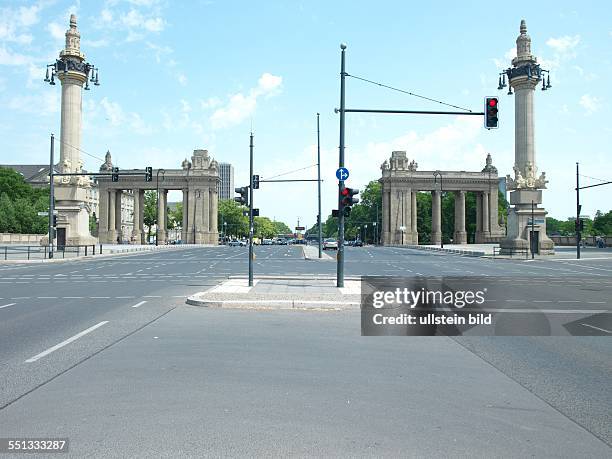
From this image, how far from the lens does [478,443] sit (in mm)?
5312

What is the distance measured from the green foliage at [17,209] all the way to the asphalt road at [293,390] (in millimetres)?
98048

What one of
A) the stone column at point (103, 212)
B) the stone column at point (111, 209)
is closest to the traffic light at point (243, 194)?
the stone column at point (111, 209)

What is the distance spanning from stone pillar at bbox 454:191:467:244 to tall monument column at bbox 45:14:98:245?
259 ft

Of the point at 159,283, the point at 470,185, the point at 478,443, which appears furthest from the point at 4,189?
the point at 478,443

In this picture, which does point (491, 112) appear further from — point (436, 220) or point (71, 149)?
point (436, 220)

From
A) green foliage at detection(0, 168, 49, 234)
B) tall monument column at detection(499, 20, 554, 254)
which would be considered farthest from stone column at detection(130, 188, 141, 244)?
tall monument column at detection(499, 20, 554, 254)

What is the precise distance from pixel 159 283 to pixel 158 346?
A: 14.0 meters

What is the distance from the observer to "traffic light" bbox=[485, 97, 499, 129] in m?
20.5

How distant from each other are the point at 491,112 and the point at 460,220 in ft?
338

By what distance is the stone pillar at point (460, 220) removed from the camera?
118188 mm

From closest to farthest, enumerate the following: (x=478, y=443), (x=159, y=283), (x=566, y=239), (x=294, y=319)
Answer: (x=478, y=443)
(x=294, y=319)
(x=159, y=283)
(x=566, y=239)

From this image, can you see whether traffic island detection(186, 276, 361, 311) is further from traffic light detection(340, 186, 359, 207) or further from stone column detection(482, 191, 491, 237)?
stone column detection(482, 191, 491, 237)

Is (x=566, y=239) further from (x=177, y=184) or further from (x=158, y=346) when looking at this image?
(x=158, y=346)

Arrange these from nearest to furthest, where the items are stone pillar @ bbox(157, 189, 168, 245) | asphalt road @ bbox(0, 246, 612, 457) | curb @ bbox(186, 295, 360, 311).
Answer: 1. asphalt road @ bbox(0, 246, 612, 457)
2. curb @ bbox(186, 295, 360, 311)
3. stone pillar @ bbox(157, 189, 168, 245)
